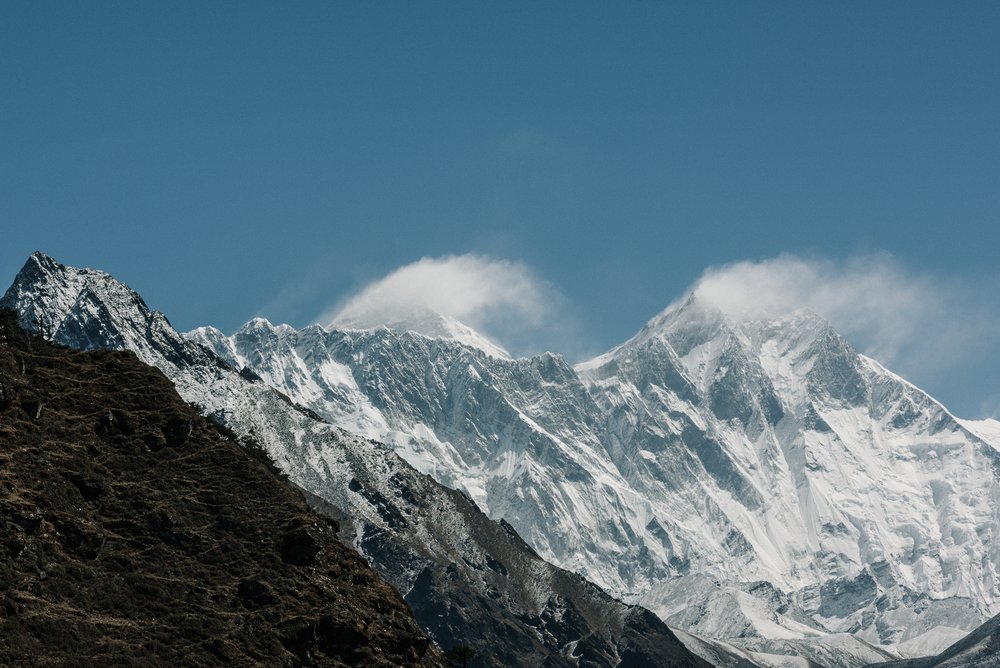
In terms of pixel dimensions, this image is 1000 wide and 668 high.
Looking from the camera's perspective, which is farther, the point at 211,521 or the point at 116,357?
the point at 116,357

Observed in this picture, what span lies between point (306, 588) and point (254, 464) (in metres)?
21.7

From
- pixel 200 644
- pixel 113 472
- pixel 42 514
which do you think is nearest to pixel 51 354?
pixel 113 472

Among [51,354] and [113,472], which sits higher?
[51,354]

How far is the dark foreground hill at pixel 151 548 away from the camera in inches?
4577

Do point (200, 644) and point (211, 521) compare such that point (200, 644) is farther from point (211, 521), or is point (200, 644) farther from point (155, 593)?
point (211, 521)

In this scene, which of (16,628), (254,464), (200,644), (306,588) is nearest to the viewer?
(16,628)

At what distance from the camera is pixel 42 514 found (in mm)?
122500

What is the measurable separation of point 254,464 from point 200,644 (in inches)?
1248

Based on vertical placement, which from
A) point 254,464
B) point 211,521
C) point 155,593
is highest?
point 254,464

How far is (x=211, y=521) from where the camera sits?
135 m

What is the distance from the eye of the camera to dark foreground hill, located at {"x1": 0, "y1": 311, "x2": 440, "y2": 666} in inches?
4577

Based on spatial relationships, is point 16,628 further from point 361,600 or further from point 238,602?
point 361,600

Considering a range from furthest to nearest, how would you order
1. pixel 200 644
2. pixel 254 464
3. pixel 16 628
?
pixel 254 464, pixel 200 644, pixel 16 628

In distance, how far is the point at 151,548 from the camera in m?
128
